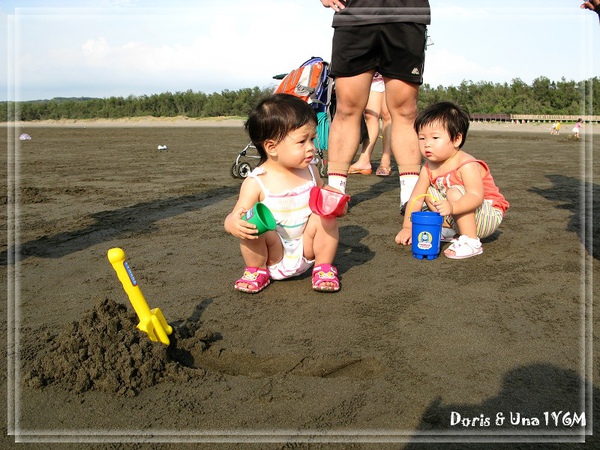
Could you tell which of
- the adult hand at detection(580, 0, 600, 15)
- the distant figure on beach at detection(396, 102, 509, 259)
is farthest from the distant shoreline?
the adult hand at detection(580, 0, 600, 15)

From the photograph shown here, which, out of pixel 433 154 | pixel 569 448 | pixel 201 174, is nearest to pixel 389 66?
pixel 433 154

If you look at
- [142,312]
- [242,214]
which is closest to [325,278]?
[242,214]

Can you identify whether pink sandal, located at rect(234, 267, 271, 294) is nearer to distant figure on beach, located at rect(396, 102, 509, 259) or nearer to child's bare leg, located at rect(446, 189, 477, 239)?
distant figure on beach, located at rect(396, 102, 509, 259)

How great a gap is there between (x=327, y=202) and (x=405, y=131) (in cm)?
178

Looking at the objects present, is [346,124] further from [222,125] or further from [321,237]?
[222,125]

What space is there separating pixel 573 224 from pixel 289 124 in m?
2.64

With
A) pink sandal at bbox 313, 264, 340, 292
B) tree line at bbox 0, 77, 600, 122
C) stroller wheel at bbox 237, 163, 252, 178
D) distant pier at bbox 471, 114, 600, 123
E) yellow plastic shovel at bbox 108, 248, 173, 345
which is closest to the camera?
yellow plastic shovel at bbox 108, 248, 173, 345

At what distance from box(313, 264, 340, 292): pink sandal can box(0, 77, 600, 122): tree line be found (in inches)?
1106

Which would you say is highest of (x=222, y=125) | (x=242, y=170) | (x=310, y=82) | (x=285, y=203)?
(x=222, y=125)

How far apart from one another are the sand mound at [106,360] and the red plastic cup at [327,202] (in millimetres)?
1015

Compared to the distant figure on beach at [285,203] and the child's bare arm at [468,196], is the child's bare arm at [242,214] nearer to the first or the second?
the distant figure on beach at [285,203]

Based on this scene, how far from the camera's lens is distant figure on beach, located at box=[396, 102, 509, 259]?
352 centimetres

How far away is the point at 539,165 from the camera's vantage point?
8.77 metres

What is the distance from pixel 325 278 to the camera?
290 centimetres
